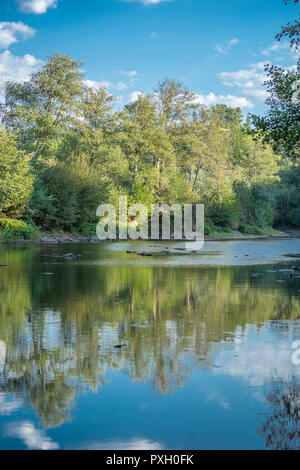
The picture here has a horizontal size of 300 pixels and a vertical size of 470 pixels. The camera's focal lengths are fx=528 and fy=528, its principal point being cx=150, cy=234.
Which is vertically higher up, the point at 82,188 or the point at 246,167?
the point at 246,167

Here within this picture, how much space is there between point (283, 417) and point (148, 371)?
168 cm

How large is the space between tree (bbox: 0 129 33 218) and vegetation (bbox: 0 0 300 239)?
0.07 metres

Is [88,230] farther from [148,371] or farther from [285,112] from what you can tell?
[148,371]

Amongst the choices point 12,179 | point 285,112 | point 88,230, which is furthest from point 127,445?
point 88,230

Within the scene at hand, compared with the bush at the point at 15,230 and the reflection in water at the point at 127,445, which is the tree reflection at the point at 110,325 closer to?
the reflection in water at the point at 127,445

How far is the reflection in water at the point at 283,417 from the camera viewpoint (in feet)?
12.8

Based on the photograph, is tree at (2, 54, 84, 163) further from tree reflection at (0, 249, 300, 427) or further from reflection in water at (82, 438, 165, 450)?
reflection in water at (82, 438, 165, 450)

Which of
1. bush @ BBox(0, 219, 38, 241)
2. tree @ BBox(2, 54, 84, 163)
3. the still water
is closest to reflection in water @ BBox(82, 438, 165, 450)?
the still water

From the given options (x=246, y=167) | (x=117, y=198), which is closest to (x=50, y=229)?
(x=117, y=198)

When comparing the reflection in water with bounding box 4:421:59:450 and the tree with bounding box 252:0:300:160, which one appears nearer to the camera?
the reflection in water with bounding box 4:421:59:450

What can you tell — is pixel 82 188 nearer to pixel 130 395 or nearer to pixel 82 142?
A: pixel 82 142

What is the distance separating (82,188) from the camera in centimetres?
4622

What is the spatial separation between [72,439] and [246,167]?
80883 mm

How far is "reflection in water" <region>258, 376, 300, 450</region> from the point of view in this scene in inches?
154
